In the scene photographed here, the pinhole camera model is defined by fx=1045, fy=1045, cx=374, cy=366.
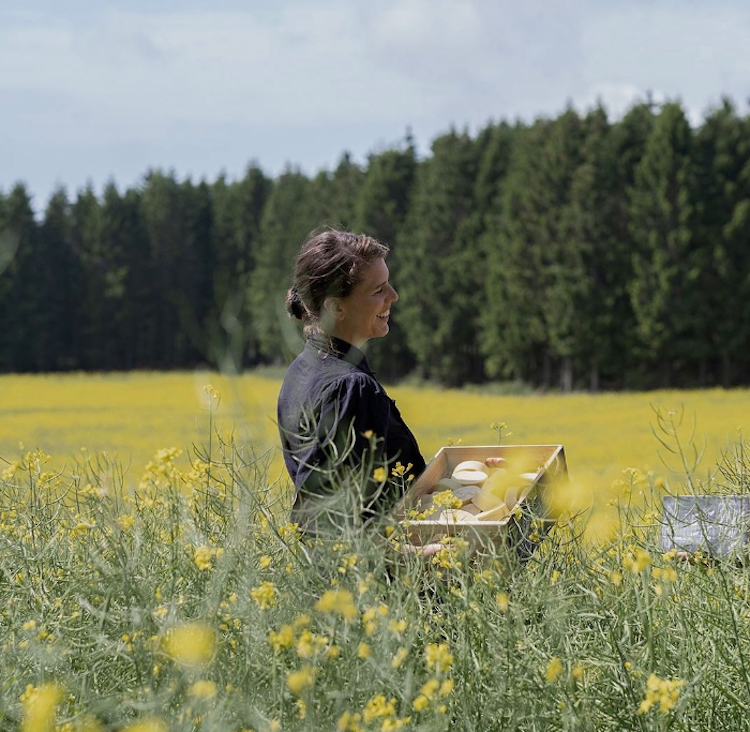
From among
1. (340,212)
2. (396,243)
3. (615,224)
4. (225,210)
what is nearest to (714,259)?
(615,224)

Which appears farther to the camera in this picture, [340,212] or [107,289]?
[107,289]

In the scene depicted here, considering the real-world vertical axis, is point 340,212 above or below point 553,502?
above

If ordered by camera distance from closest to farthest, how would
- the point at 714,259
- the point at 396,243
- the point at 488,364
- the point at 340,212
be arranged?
the point at 714,259
the point at 488,364
the point at 396,243
the point at 340,212

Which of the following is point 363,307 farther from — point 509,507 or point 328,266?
point 509,507

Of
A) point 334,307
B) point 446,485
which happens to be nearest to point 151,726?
point 446,485

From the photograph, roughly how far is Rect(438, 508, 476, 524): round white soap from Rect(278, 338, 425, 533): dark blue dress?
0.52ft

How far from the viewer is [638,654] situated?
8.86ft

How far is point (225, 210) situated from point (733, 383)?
1136 inches

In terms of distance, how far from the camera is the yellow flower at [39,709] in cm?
215

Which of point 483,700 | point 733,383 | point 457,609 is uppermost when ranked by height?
point 457,609

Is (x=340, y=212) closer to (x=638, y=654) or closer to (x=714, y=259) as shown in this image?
(x=714, y=259)

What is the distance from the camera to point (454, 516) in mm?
2922

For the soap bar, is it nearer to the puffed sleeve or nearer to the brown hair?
the puffed sleeve

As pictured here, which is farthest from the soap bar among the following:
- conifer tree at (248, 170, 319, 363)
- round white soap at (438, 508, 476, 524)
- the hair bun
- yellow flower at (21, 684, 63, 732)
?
conifer tree at (248, 170, 319, 363)
